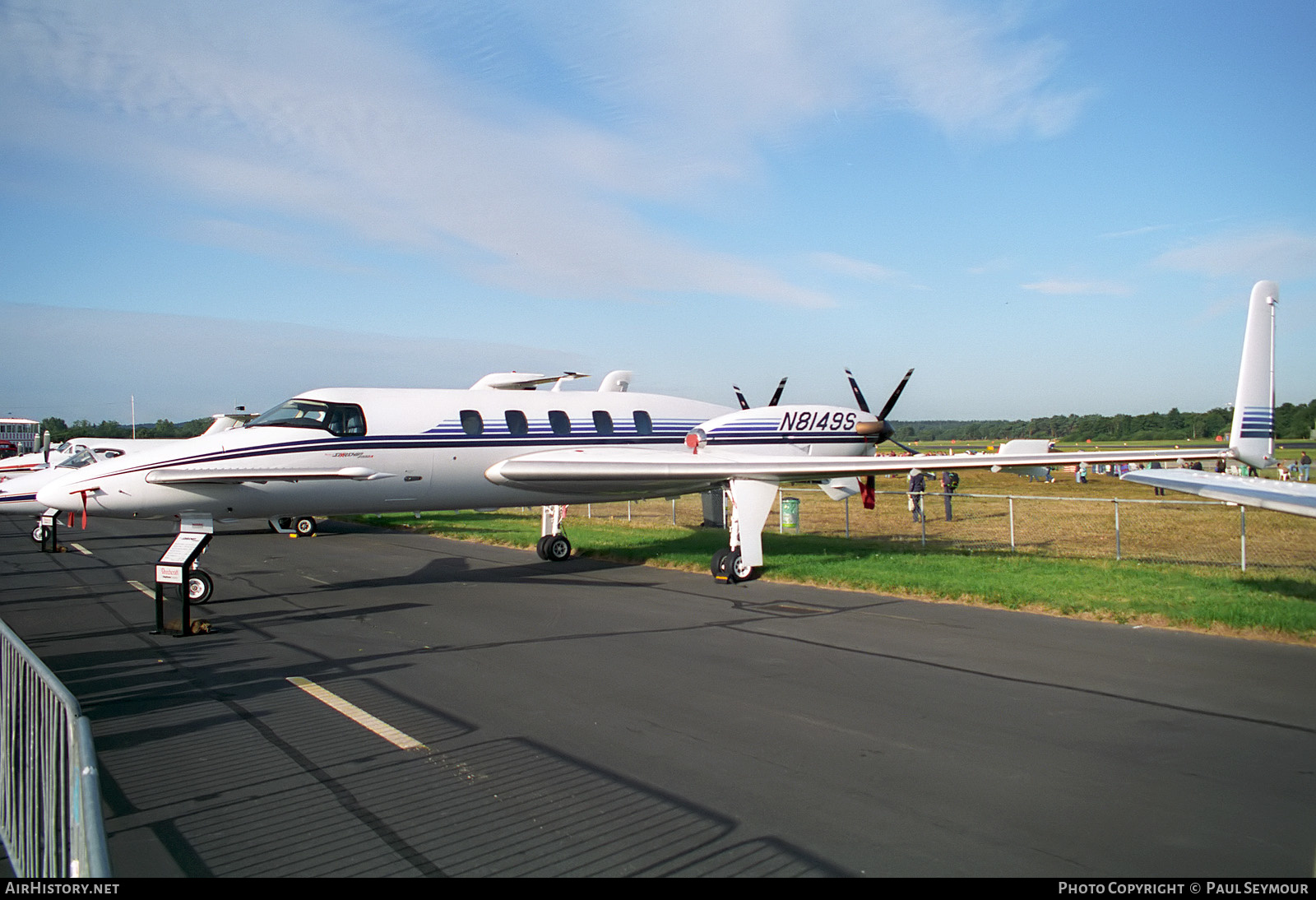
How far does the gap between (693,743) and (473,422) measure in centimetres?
1017

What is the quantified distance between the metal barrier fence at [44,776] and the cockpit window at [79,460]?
77.7 feet

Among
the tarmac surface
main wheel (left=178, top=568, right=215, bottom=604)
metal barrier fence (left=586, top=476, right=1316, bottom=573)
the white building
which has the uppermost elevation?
the white building

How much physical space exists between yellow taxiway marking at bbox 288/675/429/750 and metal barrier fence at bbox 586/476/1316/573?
11704mm

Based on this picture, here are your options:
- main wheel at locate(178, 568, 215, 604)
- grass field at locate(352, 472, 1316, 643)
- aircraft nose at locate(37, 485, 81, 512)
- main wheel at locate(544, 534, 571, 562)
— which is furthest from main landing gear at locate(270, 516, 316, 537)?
aircraft nose at locate(37, 485, 81, 512)

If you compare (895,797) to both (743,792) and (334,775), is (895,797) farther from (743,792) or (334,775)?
(334,775)

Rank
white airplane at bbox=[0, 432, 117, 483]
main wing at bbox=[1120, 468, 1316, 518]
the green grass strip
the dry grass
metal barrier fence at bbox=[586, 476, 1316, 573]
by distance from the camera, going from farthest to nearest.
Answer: white airplane at bbox=[0, 432, 117, 483]
the dry grass
metal barrier fence at bbox=[586, 476, 1316, 573]
the green grass strip
main wing at bbox=[1120, 468, 1316, 518]

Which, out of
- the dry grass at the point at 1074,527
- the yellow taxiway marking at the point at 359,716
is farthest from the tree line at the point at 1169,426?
the yellow taxiway marking at the point at 359,716

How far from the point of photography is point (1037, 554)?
19.2m

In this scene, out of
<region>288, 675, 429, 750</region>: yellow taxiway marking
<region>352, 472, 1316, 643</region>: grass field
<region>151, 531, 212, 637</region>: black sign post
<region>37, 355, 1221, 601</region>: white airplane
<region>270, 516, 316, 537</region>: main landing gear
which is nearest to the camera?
<region>288, 675, 429, 750</region>: yellow taxiway marking

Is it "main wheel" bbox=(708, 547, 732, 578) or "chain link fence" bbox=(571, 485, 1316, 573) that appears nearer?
"main wheel" bbox=(708, 547, 732, 578)

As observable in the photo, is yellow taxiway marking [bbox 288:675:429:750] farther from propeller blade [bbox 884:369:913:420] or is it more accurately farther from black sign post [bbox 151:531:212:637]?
propeller blade [bbox 884:369:913:420]

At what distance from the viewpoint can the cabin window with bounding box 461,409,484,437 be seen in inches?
621

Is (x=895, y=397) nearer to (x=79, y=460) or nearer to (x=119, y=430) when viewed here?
(x=79, y=460)
